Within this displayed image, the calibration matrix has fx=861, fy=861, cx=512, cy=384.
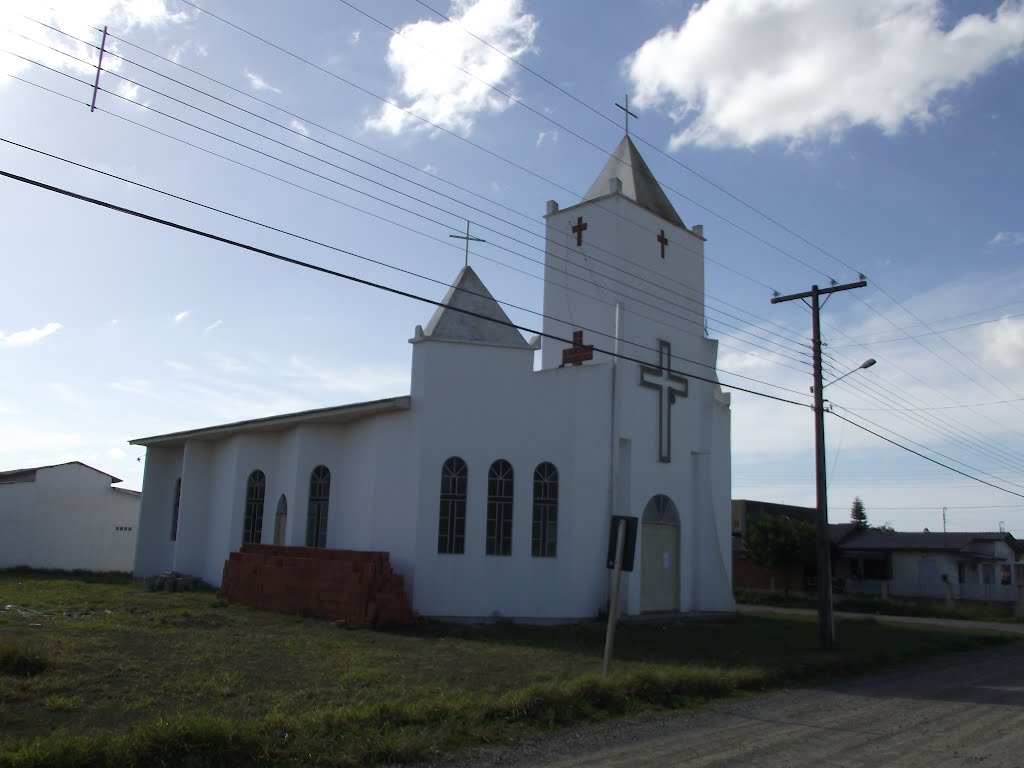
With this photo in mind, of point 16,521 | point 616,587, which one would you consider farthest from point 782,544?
point 16,521

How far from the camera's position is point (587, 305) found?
23.6 m

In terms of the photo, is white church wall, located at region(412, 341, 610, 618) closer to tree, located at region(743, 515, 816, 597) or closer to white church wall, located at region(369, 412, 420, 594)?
white church wall, located at region(369, 412, 420, 594)

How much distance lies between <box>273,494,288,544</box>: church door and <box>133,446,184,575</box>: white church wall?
8371mm

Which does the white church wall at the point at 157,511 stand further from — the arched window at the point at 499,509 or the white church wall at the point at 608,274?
the white church wall at the point at 608,274

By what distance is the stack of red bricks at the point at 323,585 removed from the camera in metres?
18.6

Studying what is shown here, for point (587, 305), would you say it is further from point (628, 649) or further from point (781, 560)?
point (781, 560)

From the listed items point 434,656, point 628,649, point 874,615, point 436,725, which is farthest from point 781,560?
point 436,725

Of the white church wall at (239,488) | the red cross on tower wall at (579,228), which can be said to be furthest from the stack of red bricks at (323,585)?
the red cross on tower wall at (579,228)

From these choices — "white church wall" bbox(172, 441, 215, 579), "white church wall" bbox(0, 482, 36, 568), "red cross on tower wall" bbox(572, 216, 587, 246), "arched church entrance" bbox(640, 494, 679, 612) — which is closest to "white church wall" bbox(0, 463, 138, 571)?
"white church wall" bbox(0, 482, 36, 568)

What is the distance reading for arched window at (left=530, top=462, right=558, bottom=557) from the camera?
826 inches

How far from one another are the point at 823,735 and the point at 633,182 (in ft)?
59.6

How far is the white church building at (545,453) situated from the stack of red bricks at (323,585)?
3.62ft

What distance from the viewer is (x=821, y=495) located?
1895cm

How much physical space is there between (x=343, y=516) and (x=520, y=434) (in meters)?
5.54
